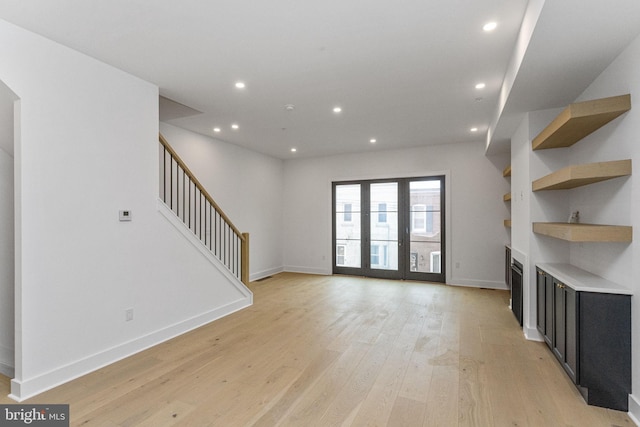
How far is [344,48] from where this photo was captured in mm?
2717

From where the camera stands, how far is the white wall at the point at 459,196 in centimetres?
599

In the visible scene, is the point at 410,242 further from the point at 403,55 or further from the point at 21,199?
the point at 21,199

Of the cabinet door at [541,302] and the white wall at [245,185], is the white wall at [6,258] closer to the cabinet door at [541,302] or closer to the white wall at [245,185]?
the white wall at [245,185]

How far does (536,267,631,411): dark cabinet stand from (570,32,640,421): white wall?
0.17 feet

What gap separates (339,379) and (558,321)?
6.79 feet

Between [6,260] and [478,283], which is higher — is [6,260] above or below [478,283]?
above

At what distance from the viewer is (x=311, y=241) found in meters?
7.61

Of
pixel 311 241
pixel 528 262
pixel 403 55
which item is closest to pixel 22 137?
pixel 403 55

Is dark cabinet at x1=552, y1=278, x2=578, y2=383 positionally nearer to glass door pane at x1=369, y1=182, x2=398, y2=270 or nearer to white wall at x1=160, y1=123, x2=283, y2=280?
glass door pane at x1=369, y1=182, x2=398, y2=270

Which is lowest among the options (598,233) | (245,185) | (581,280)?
(581,280)

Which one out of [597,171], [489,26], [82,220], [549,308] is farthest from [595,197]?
[82,220]

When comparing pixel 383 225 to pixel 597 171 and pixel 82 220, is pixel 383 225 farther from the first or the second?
pixel 82 220

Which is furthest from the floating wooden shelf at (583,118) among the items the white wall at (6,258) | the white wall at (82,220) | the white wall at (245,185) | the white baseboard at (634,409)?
the white wall at (245,185)

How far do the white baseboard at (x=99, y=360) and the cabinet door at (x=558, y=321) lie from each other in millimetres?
3858
